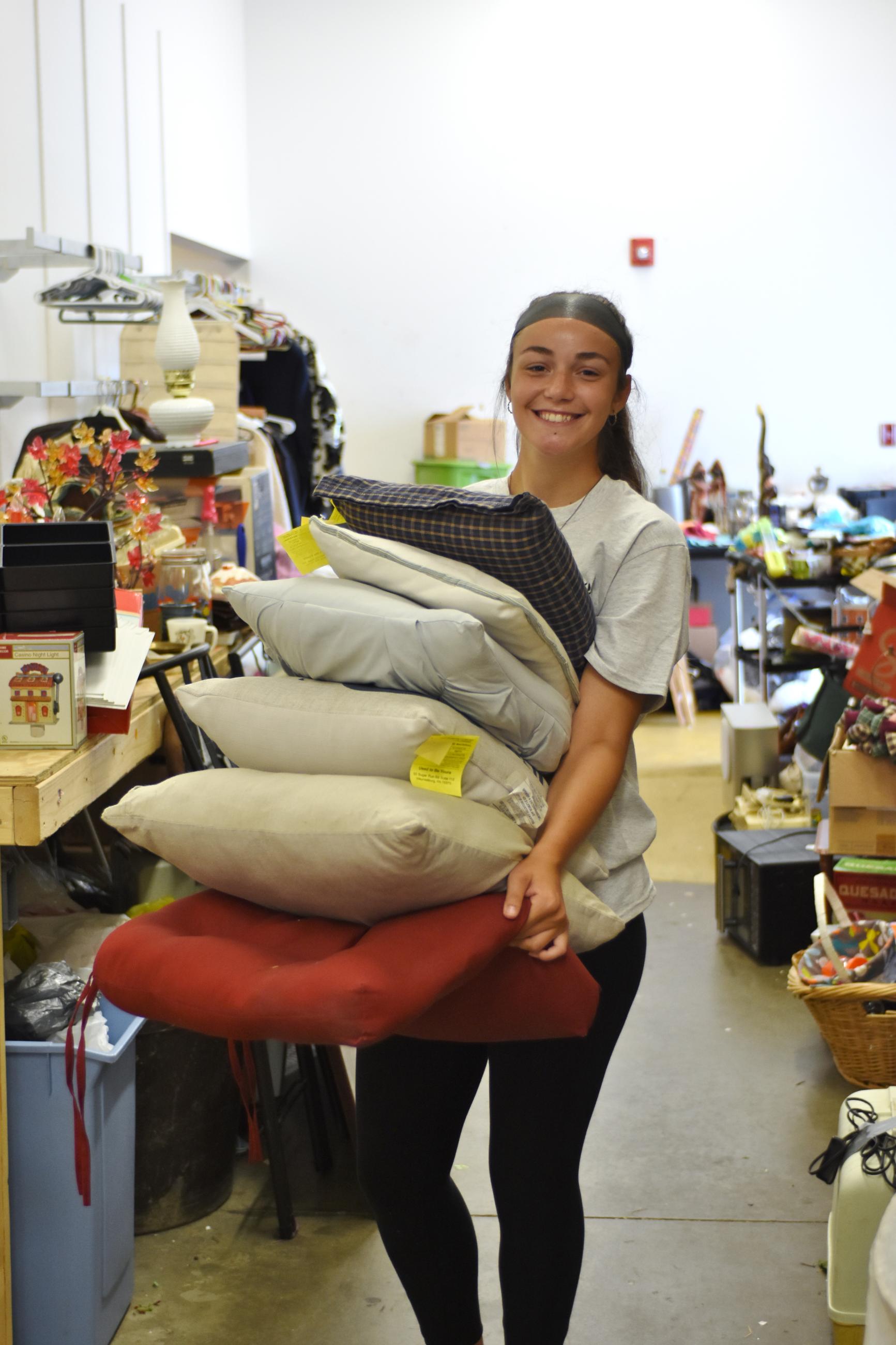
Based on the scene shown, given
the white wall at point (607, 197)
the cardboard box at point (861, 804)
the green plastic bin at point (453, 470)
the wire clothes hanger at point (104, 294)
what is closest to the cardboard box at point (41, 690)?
the wire clothes hanger at point (104, 294)

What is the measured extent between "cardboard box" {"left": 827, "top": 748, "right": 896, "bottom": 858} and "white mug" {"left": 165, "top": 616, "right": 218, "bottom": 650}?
1463mm

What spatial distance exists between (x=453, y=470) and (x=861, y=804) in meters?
3.79

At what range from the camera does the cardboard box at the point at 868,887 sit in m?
2.91

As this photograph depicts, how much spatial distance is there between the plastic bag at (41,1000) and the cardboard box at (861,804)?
177 cm

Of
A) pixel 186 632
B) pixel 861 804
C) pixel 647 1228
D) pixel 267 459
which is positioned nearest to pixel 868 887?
pixel 861 804

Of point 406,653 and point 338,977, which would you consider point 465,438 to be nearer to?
point 406,653

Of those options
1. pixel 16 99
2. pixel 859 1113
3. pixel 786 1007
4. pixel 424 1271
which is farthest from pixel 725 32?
pixel 424 1271

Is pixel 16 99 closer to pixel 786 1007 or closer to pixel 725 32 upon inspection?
pixel 786 1007

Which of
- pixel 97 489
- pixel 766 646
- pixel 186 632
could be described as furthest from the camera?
pixel 766 646

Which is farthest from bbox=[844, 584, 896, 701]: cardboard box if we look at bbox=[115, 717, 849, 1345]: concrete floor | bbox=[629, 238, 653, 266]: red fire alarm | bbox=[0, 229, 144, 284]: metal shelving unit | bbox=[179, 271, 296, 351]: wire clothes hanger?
bbox=[629, 238, 653, 266]: red fire alarm

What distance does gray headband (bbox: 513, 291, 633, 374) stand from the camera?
1476 millimetres

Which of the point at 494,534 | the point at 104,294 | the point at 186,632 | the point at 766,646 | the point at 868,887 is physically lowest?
the point at 868,887

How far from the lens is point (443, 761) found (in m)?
1.26

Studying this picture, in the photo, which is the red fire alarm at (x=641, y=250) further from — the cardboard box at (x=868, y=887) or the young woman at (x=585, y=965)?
the young woman at (x=585, y=965)
